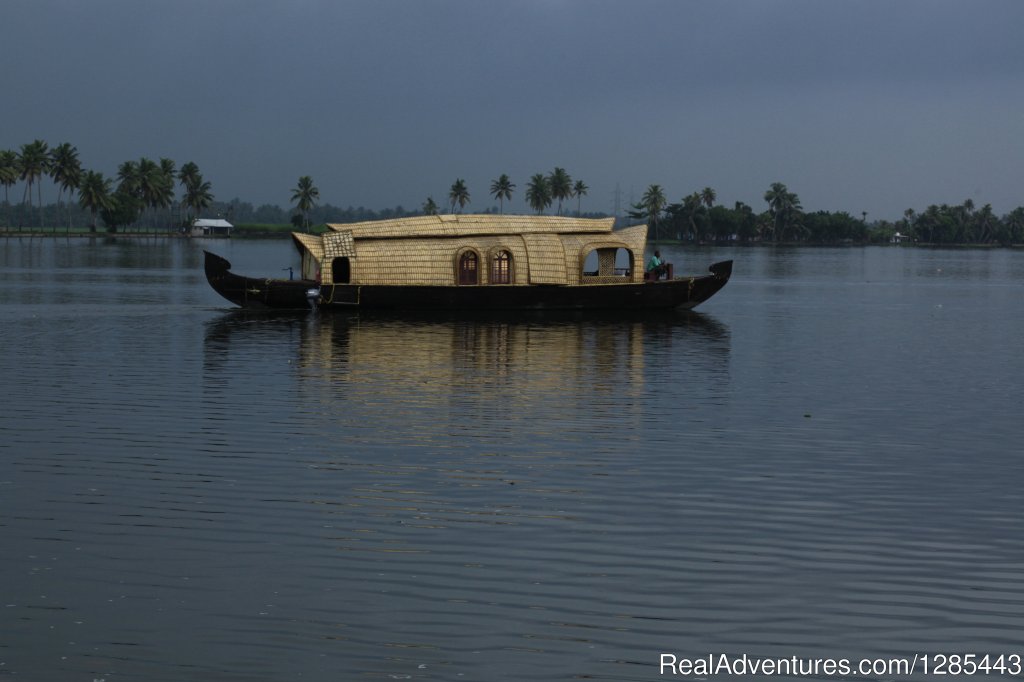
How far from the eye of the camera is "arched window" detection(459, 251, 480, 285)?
48250 millimetres

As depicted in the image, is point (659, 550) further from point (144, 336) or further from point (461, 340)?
point (144, 336)

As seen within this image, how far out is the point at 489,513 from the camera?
16.0 metres

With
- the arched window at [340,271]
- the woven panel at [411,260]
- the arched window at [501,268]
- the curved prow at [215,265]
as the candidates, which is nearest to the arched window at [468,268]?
the woven panel at [411,260]

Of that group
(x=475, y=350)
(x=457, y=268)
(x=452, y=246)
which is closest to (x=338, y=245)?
(x=452, y=246)

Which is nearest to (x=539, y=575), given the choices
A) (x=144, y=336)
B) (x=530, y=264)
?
(x=144, y=336)

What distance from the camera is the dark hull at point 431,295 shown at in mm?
47844

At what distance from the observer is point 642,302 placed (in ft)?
167

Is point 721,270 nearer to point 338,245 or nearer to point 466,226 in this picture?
point 466,226

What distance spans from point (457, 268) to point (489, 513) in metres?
32.6

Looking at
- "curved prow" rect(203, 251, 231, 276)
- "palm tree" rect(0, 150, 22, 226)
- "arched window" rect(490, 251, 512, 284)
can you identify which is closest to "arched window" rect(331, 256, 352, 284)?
"curved prow" rect(203, 251, 231, 276)

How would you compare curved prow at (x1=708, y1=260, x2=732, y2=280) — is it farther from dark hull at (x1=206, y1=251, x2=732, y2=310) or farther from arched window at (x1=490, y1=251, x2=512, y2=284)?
arched window at (x1=490, y1=251, x2=512, y2=284)

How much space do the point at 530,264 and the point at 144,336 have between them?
15.8 m

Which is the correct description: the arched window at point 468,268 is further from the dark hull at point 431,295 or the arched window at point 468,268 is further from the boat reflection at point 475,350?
the boat reflection at point 475,350

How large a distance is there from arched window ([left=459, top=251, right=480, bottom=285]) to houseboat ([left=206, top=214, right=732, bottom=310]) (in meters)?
0.04
